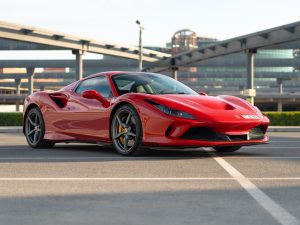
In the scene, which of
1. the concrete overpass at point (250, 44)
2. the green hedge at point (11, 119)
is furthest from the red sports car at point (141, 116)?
the concrete overpass at point (250, 44)

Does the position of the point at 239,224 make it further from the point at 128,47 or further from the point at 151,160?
the point at 128,47

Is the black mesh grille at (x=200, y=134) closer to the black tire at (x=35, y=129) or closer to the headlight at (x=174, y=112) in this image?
the headlight at (x=174, y=112)

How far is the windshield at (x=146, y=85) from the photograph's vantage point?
32.8 ft

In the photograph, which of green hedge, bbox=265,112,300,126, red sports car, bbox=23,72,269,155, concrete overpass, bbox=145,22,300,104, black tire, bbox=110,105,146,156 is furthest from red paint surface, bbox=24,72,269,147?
concrete overpass, bbox=145,22,300,104

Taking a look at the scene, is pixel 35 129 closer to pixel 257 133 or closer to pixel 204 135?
pixel 204 135

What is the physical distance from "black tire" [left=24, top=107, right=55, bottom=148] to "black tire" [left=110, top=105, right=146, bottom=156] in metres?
2.04

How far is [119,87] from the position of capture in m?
10.1

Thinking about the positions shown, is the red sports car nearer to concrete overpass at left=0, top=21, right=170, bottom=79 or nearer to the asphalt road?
the asphalt road

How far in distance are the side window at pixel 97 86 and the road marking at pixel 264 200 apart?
3072 mm

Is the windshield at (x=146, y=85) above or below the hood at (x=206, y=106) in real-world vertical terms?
above

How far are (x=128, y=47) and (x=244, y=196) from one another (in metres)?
51.4

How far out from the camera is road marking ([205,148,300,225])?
4439 millimetres

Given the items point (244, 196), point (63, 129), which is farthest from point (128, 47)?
point (244, 196)

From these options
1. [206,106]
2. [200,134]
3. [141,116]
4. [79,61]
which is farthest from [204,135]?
[79,61]
